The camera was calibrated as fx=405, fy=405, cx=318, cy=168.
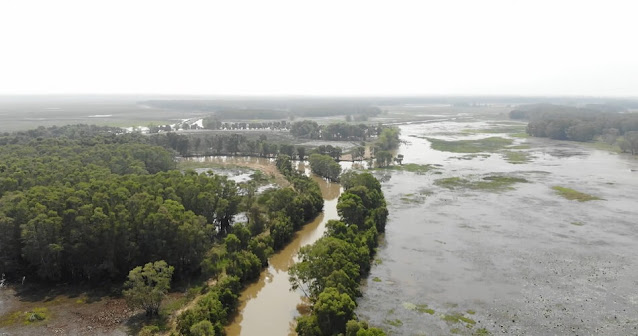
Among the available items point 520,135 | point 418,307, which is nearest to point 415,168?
point 418,307

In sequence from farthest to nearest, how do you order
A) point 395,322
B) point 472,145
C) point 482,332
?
point 472,145 < point 395,322 < point 482,332

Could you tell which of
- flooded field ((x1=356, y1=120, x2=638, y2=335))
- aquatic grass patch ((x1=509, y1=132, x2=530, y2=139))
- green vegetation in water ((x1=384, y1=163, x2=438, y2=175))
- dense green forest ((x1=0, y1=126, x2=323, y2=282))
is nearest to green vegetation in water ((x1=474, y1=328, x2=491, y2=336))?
flooded field ((x1=356, y1=120, x2=638, y2=335))

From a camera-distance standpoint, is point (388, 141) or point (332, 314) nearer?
point (332, 314)

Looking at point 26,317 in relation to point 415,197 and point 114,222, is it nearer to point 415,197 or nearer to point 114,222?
point 114,222

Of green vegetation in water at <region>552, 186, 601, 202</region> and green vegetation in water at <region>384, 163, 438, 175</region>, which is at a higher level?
green vegetation in water at <region>384, 163, 438, 175</region>

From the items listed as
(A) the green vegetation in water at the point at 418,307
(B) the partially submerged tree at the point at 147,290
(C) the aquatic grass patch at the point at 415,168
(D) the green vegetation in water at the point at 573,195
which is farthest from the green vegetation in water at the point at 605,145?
(B) the partially submerged tree at the point at 147,290

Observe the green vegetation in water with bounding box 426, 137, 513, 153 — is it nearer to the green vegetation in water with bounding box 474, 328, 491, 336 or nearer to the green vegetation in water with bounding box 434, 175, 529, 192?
the green vegetation in water with bounding box 434, 175, 529, 192

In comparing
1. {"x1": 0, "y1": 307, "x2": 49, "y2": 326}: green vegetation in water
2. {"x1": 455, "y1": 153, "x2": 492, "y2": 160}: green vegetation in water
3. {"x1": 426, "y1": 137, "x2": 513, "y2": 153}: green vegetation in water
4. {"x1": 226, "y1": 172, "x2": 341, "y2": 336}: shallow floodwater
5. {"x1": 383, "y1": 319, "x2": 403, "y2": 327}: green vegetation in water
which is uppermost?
{"x1": 426, "y1": 137, "x2": 513, "y2": 153}: green vegetation in water
